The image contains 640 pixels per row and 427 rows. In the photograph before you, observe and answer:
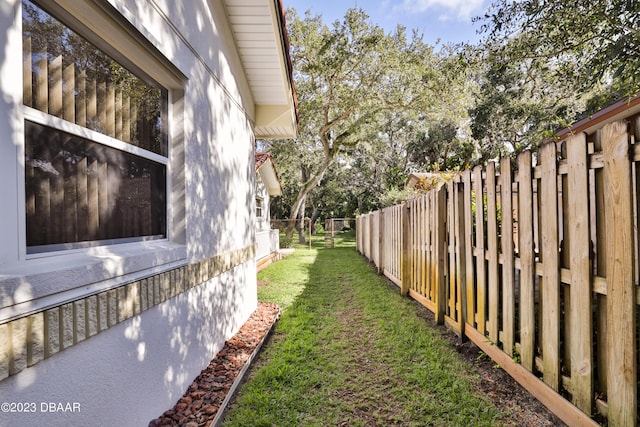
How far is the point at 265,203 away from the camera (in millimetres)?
14430

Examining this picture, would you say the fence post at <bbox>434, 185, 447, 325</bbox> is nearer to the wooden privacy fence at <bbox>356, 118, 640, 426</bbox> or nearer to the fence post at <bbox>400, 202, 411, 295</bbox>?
the wooden privacy fence at <bbox>356, 118, 640, 426</bbox>

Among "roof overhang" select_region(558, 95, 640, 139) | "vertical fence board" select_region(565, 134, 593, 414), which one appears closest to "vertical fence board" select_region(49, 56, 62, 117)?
"vertical fence board" select_region(565, 134, 593, 414)

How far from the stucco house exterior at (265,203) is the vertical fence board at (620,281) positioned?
9079 mm

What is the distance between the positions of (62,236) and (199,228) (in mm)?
1463

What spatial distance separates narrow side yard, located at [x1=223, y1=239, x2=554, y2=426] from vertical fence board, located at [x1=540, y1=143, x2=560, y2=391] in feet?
1.44

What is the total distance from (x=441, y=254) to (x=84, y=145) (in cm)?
426

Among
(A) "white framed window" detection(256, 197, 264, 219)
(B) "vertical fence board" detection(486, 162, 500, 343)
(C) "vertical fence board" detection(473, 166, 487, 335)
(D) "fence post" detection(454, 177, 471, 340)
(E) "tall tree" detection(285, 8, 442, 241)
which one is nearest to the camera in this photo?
(B) "vertical fence board" detection(486, 162, 500, 343)

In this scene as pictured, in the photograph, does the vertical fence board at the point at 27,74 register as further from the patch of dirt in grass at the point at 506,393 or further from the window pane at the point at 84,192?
the patch of dirt in grass at the point at 506,393

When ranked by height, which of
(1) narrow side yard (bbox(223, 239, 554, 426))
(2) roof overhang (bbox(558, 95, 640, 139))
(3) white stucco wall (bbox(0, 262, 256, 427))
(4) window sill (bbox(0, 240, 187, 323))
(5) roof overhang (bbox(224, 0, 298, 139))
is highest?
(5) roof overhang (bbox(224, 0, 298, 139))

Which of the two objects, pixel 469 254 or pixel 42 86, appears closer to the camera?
pixel 42 86

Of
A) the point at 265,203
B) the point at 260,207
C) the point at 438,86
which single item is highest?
the point at 438,86

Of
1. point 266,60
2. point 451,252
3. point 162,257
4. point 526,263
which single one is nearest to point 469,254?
point 451,252

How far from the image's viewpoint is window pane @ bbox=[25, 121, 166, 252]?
1.62 metres

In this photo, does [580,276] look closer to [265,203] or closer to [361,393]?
[361,393]
